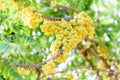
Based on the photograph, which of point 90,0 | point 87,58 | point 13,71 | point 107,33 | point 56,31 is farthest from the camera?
point 87,58

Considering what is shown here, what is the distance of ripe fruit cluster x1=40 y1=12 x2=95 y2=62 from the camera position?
1.87 m

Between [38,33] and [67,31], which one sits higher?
[67,31]

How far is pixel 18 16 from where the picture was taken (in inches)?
87.7

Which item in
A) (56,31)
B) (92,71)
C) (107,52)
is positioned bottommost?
(92,71)

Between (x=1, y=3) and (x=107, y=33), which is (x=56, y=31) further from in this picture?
(x=107, y=33)

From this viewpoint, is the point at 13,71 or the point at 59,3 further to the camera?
the point at 59,3

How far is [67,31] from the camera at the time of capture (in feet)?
6.34

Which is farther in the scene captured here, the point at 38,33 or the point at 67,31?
the point at 38,33

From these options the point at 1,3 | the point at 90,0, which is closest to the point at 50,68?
the point at 1,3

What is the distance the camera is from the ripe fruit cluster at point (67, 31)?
1866 mm

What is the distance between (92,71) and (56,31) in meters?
1.67

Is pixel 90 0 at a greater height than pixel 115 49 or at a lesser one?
greater

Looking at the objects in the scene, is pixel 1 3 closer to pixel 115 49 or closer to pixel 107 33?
pixel 107 33

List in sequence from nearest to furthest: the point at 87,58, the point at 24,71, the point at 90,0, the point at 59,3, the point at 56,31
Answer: the point at 56,31, the point at 24,71, the point at 59,3, the point at 90,0, the point at 87,58
